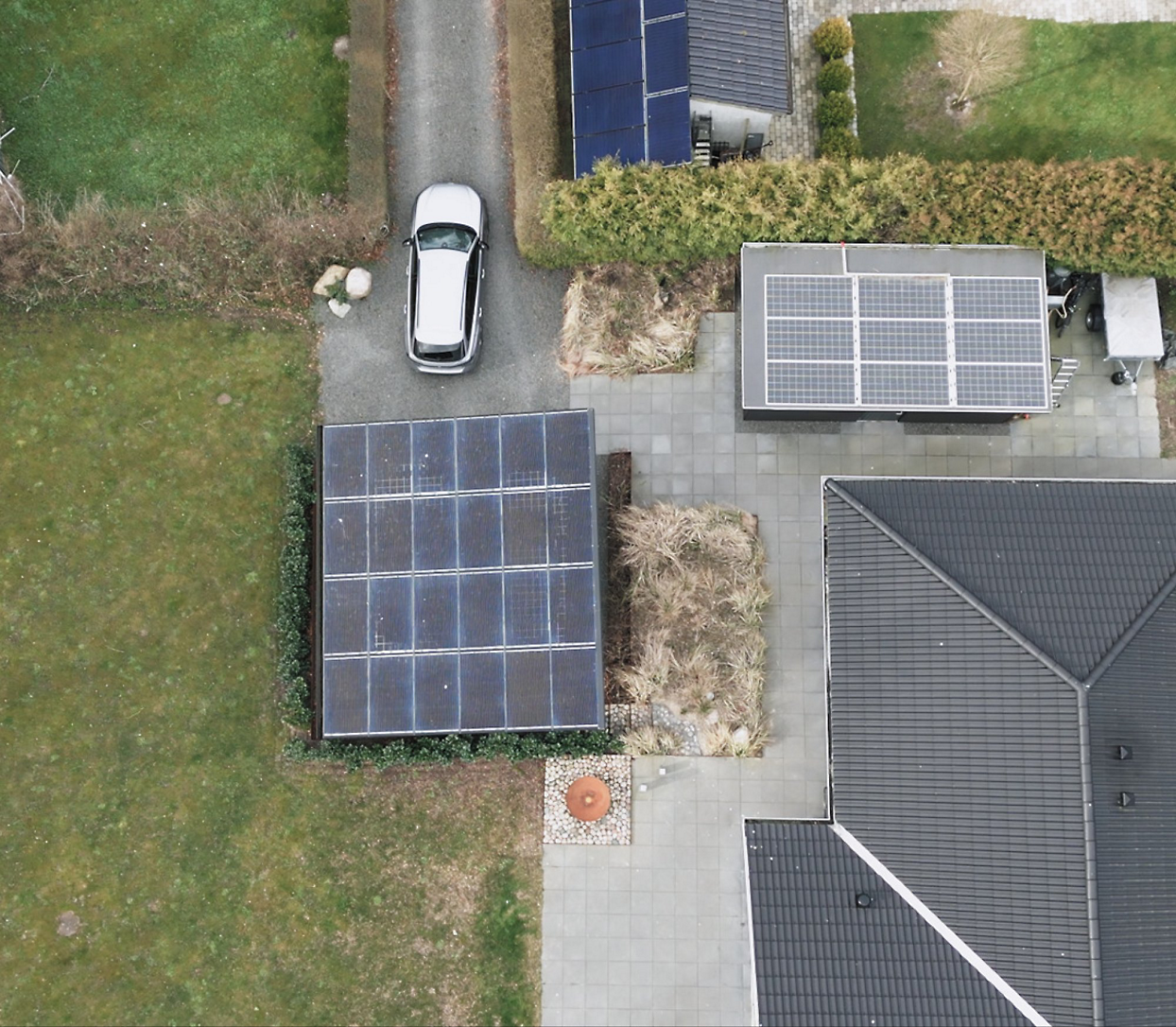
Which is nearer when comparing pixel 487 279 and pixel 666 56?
pixel 666 56

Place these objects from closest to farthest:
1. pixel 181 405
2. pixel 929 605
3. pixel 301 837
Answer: pixel 929 605
pixel 301 837
pixel 181 405

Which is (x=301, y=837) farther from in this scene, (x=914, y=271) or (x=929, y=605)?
(x=914, y=271)

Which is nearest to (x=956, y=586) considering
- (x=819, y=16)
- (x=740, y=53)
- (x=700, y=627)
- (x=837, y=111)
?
(x=700, y=627)

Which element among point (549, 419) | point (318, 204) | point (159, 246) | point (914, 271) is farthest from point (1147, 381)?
Answer: point (159, 246)

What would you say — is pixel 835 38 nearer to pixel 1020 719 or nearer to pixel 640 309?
pixel 640 309

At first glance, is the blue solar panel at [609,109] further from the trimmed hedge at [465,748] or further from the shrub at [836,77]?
the trimmed hedge at [465,748]

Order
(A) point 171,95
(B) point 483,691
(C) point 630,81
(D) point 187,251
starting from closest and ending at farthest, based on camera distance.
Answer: (B) point 483,691
(C) point 630,81
(D) point 187,251
(A) point 171,95

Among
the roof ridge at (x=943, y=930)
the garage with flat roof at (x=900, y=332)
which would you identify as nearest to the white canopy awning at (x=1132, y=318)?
the garage with flat roof at (x=900, y=332)
